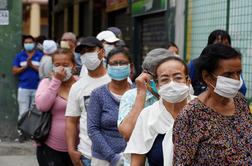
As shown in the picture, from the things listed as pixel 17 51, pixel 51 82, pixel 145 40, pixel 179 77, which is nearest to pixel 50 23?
pixel 145 40

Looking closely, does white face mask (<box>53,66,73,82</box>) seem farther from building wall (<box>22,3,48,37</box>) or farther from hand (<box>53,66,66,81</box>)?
building wall (<box>22,3,48,37</box>)

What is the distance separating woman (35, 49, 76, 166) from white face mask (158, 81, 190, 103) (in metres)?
1.88

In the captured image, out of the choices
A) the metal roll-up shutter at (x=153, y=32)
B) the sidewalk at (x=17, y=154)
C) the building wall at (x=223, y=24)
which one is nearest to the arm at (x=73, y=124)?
the building wall at (x=223, y=24)

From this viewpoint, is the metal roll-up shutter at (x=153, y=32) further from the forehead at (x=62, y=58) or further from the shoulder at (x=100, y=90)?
the shoulder at (x=100, y=90)

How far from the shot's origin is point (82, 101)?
199 inches

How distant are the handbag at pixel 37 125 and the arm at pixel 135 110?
1.43 m

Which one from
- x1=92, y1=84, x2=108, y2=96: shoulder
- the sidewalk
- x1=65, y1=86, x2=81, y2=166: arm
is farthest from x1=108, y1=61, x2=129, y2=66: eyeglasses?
the sidewalk

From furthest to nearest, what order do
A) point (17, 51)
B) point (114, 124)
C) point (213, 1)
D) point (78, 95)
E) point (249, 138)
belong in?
1. point (17, 51)
2. point (213, 1)
3. point (78, 95)
4. point (114, 124)
5. point (249, 138)

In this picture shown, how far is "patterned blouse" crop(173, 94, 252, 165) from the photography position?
9.89 ft

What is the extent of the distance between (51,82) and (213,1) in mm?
4355

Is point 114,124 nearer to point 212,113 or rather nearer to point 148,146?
point 148,146

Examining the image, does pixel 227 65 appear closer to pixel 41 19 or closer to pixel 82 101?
pixel 82 101

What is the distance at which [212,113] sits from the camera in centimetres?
309

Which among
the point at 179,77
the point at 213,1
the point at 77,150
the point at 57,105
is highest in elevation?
the point at 213,1
